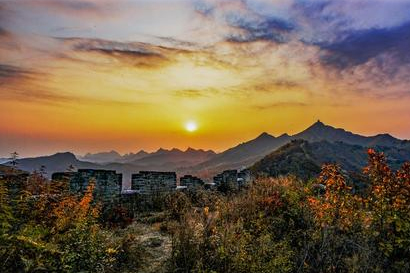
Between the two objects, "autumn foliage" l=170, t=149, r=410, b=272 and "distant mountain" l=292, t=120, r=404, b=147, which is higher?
"distant mountain" l=292, t=120, r=404, b=147

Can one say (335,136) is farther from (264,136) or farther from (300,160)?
(300,160)

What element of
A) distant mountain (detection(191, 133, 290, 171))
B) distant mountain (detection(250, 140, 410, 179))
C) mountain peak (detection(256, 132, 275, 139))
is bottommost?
distant mountain (detection(250, 140, 410, 179))

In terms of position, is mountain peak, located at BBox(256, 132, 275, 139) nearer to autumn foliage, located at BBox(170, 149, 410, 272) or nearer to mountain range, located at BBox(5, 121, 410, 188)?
mountain range, located at BBox(5, 121, 410, 188)

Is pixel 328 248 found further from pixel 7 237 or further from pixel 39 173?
pixel 39 173

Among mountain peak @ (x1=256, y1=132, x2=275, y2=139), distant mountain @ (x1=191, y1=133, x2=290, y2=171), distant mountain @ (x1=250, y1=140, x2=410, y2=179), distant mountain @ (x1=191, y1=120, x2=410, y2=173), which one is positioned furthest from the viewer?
mountain peak @ (x1=256, y1=132, x2=275, y2=139)

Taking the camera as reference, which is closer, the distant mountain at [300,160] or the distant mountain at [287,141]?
the distant mountain at [300,160]

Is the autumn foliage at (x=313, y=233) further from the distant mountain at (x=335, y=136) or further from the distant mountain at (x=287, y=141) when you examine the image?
the distant mountain at (x=335, y=136)

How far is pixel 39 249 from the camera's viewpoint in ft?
18.5

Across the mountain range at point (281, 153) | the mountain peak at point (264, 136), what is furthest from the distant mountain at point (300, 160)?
the mountain peak at point (264, 136)

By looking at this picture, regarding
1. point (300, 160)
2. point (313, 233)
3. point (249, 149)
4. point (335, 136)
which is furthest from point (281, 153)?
point (249, 149)

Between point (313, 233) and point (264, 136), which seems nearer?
point (313, 233)

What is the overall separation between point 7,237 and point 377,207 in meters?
7.49

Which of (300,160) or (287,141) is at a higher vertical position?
(287,141)

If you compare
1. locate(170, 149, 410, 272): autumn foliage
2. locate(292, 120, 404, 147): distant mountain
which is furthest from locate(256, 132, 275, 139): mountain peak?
locate(170, 149, 410, 272): autumn foliage
